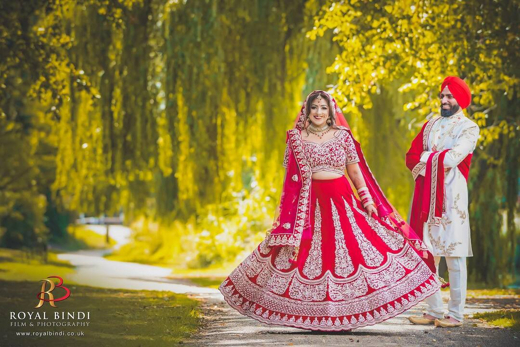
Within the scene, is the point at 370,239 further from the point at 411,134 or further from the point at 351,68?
the point at 411,134

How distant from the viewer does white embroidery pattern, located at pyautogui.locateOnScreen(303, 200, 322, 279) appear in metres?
5.80

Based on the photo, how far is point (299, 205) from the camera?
5910 mm

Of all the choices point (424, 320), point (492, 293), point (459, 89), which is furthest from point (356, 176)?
point (492, 293)

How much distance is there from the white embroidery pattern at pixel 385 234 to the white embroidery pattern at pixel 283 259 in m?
0.54

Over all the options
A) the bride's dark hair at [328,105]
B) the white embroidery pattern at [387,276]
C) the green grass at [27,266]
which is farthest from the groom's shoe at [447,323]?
the green grass at [27,266]

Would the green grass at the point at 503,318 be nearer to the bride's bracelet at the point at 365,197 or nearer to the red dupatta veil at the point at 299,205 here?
the red dupatta veil at the point at 299,205

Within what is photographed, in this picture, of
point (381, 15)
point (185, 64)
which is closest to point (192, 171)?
point (185, 64)

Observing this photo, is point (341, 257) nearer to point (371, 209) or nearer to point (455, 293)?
point (371, 209)

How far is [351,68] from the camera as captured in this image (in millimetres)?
9633

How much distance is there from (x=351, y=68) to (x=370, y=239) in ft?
13.4

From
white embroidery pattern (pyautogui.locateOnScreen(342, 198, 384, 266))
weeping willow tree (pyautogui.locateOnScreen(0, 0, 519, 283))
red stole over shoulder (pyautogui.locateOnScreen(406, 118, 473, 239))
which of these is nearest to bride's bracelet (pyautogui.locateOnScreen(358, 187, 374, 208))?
white embroidery pattern (pyautogui.locateOnScreen(342, 198, 384, 266))

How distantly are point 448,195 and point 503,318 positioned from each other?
134 cm

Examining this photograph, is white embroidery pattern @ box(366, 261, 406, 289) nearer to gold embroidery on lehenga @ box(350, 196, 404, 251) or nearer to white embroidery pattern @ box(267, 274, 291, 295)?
gold embroidery on lehenga @ box(350, 196, 404, 251)

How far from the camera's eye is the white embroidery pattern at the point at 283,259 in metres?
5.86
